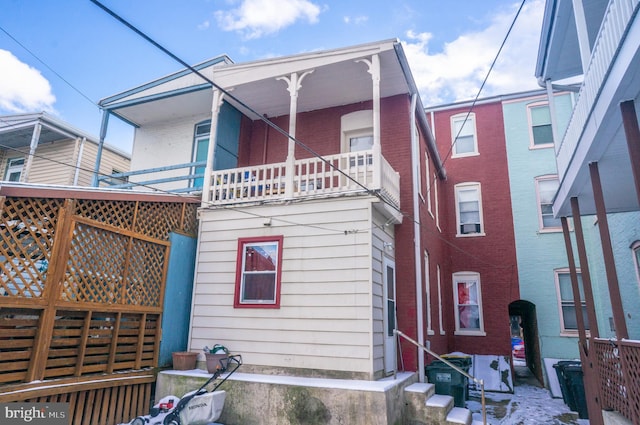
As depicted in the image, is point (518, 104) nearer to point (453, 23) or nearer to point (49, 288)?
point (453, 23)

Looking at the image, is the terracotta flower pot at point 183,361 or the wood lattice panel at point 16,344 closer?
the wood lattice panel at point 16,344

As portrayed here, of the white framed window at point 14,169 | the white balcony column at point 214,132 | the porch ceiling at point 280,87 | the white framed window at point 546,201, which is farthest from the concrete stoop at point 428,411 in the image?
the white framed window at point 14,169

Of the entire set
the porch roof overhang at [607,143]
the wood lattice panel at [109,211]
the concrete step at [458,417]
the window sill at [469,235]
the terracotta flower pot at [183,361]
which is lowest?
the concrete step at [458,417]

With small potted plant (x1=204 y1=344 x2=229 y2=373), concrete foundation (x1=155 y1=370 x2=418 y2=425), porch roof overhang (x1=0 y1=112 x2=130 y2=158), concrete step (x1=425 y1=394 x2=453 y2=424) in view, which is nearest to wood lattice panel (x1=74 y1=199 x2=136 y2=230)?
small potted plant (x1=204 y1=344 x2=229 y2=373)

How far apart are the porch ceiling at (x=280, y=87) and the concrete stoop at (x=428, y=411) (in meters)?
6.28

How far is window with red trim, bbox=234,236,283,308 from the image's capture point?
307 inches

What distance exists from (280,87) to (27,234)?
5864 millimetres

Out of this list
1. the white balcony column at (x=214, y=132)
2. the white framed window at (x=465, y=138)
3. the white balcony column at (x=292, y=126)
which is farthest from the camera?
the white framed window at (x=465, y=138)

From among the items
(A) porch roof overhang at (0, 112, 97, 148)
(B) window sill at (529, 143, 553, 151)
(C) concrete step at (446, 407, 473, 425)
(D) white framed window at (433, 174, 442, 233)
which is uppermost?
(A) porch roof overhang at (0, 112, 97, 148)

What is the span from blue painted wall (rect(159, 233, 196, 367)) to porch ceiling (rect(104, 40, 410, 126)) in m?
3.80

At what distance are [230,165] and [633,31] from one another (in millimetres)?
8220

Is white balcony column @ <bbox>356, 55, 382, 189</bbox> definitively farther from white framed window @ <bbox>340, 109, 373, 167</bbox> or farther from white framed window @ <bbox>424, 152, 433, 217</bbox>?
white framed window @ <bbox>424, 152, 433, 217</bbox>

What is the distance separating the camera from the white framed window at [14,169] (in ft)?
49.0
